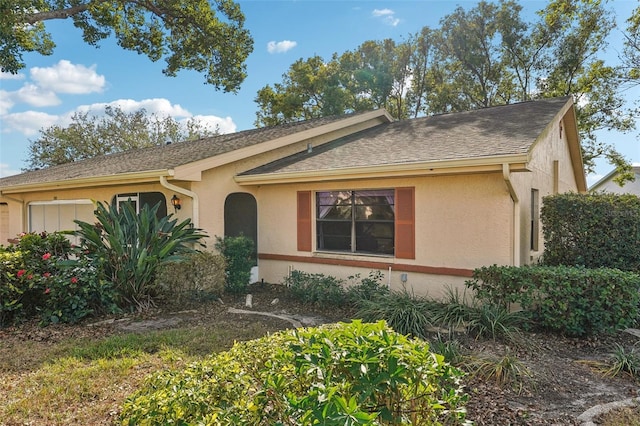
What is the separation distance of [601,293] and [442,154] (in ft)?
10.9

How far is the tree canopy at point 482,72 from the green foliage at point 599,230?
42.2 ft

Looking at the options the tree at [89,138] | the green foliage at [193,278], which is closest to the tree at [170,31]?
the green foliage at [193,278]

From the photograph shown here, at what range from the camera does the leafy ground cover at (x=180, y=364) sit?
11.5 ft

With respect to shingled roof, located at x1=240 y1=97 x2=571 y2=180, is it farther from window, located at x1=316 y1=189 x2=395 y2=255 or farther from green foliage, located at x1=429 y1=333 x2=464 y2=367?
green foliage, located at x1=429 y1=333 x2=464 y2=367

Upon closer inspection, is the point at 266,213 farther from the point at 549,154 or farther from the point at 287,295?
the point at 549,154

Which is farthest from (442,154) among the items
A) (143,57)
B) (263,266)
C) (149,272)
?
(143,57)

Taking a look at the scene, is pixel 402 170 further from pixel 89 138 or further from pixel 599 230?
pixel 89 138

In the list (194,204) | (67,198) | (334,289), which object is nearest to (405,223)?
(334,289)

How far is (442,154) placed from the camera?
7.10 m

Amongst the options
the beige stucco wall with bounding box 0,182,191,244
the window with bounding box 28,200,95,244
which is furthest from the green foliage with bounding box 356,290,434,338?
the window with bounding box 28,200,95,244

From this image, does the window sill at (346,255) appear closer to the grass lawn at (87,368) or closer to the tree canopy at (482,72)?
the grass lawn at (87,368)

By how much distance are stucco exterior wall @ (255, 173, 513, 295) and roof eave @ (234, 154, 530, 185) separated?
34cm

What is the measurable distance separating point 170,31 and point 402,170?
12766 millimetres

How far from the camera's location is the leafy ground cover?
11.5 feet
